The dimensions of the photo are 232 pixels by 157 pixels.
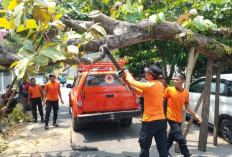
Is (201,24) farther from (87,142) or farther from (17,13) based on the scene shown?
(87,142)

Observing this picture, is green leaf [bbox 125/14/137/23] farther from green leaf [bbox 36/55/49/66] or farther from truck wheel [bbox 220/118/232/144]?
truck wheel [bbox 220/118/232/144]

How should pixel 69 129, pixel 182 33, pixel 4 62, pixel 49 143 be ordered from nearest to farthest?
pixel 4 62, pixel 182 33, pixel 49 143, pixel 69 129

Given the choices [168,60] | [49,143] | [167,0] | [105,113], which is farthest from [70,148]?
[167,0]

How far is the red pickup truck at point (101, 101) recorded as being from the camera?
18.0ft

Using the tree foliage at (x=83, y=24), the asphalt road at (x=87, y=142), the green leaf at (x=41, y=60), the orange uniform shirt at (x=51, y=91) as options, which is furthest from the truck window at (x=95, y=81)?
the green leaf at (x=41, y=60)

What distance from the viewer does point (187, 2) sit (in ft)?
24.0

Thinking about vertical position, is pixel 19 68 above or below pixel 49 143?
above

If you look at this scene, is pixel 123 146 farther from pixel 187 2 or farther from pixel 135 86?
pixel 187 2

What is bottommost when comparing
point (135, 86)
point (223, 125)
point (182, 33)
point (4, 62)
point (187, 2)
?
point (223, 125)

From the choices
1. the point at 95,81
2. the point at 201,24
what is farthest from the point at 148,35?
the point at 95,81

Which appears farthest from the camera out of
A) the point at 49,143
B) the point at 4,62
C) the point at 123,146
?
the point at 49,143

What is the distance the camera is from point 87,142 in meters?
5.40

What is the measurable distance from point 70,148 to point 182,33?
151 inches

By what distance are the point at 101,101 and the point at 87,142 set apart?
1.17 meters
